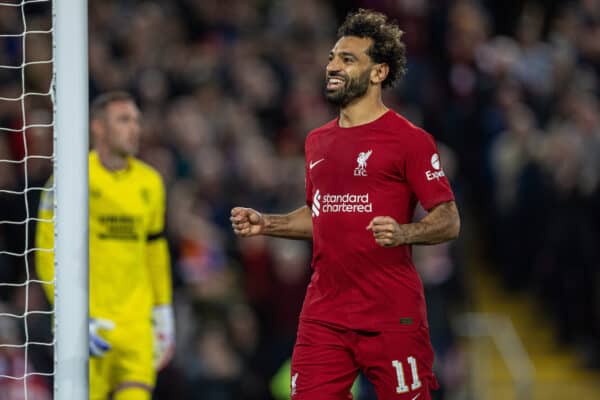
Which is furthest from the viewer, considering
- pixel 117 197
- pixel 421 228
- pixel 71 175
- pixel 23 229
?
pixel 23 229

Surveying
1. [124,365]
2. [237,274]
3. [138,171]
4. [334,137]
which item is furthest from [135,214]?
[237,274]

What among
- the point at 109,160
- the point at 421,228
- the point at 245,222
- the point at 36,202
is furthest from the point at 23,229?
the point at 421,228

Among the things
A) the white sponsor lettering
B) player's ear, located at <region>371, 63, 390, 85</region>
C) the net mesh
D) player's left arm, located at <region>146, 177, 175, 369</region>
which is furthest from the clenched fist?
the net mesh

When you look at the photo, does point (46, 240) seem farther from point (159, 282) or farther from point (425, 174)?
point (425, 174)

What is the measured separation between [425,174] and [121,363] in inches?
118

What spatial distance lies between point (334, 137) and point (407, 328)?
1043 mm

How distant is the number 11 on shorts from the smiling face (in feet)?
4.35

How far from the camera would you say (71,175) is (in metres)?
5.90

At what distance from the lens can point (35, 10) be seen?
1406cm

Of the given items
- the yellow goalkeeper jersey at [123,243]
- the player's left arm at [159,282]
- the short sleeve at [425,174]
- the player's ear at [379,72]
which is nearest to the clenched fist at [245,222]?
the short sleeve at [425,174]

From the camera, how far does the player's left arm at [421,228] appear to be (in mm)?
5504

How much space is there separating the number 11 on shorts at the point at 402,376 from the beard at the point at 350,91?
133 centimetres

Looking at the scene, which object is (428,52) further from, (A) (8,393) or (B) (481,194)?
(A) (8,393)

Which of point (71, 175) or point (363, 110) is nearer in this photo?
point (71, 175)
